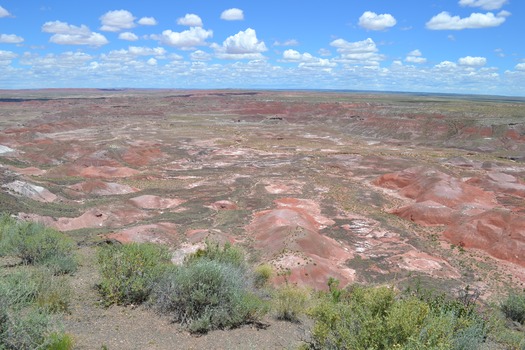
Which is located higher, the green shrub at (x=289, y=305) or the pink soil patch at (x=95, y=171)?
the green shrub at (x=289, y=305)

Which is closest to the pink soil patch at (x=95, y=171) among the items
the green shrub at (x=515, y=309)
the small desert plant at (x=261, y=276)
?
the small desert plant at (x=261, y=276)

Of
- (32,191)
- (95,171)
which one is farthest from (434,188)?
(95,171)

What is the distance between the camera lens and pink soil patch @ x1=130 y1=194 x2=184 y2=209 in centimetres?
3556

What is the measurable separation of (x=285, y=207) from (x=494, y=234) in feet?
54.2

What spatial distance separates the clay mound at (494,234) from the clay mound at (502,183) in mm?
13699

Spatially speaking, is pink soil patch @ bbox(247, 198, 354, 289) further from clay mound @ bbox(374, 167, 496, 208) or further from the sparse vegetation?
clay mound @ bbox(374, 167, 496, 208)

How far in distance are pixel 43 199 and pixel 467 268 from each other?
33040 mm

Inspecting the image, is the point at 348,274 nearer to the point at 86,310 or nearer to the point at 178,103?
the point at 86,310

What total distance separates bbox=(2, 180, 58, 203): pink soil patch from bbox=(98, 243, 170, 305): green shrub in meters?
25.9

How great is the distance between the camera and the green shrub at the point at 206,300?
998 centimetres

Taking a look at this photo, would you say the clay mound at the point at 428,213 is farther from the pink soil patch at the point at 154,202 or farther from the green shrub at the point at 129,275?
the green shrub at the point at 129,275

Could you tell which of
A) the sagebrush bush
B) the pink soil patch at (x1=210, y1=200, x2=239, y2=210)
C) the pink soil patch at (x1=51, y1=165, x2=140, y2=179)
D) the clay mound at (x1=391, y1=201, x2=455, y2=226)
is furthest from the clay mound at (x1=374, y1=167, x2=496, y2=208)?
the sagebrush bush

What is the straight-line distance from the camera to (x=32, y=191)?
1340 inches

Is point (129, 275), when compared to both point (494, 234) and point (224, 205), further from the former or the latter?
point (494, 234)
